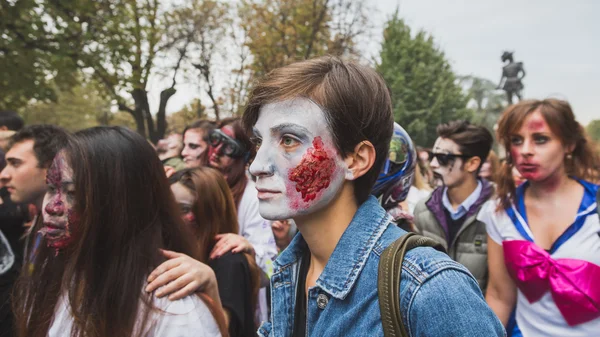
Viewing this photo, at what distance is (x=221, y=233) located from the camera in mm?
3133

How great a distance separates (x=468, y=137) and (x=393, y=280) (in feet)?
10.7

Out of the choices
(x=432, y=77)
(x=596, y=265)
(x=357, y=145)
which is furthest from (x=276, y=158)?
(x=432, y=77)

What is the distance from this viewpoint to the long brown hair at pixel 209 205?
120 inches

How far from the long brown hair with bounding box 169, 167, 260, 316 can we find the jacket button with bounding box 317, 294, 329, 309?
4.99 ft

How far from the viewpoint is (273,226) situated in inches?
156

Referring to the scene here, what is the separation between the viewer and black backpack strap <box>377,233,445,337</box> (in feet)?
4.08

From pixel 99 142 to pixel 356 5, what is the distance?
1662 centimetres

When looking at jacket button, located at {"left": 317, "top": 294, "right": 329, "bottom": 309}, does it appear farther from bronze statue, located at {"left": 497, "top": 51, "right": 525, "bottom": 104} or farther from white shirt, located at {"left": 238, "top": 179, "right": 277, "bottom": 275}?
bronze statue, located at {"left": 497, "top": 51, "right": 525, "bottom": 104}

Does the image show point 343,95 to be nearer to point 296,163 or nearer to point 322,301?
point 296,163

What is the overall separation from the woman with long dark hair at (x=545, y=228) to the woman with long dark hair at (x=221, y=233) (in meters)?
1.50

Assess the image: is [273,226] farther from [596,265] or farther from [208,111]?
[208,111]

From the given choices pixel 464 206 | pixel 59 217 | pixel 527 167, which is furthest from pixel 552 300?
pixel 59 217

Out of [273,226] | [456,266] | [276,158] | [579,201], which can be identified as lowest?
[273,226]

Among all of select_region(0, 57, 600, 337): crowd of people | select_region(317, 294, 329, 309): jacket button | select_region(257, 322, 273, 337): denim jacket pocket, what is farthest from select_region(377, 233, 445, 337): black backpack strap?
select_region(257, 322, 273, 337): denim jacket pocket
